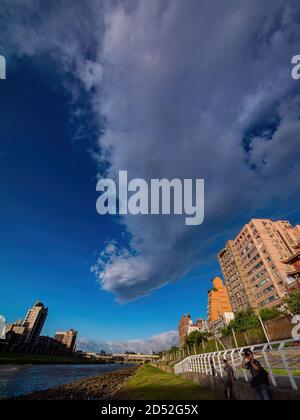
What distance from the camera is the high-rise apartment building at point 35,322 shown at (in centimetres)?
11312

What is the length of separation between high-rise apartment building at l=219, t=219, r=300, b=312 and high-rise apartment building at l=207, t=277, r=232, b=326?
2835 centimetres

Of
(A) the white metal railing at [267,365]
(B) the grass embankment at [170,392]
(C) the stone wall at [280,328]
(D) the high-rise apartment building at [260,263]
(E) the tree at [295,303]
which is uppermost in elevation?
(D) the high-rise apartment building at [260,263]

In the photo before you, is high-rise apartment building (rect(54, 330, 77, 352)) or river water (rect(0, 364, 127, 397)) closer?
river water (rect(0, 364, 127, 397))

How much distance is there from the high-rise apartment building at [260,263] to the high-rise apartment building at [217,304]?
28.4 metres

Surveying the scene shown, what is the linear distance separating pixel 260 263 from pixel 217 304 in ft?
165

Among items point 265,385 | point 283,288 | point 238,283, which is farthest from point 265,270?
point 265,385

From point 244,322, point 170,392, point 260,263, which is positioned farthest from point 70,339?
point 170,392

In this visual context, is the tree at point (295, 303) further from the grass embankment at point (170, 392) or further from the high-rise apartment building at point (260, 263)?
the grass embankment at point (170, 392)

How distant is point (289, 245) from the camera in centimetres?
5731

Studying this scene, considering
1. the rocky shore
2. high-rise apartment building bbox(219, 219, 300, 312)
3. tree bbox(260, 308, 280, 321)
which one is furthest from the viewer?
high-rise apartment building bbox(219, 219, 300, 312)

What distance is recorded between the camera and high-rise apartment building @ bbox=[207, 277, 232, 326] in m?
94.1

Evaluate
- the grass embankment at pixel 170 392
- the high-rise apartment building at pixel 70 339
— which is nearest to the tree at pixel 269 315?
the grass embankment at pixel 170 392

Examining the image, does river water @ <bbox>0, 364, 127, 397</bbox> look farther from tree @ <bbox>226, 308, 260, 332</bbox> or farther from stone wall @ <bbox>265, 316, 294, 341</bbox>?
tree @ <bbox>226, 308, 260, 332</bbox>

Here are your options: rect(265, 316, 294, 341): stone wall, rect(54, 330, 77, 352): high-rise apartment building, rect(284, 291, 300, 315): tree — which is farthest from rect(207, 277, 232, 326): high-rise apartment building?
rect(54, 330, 77, 352): high-rise apartment building
